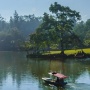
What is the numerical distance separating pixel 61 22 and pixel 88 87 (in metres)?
58.8

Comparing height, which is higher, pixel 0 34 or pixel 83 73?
pixel 0 34

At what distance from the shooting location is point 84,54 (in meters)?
85.2

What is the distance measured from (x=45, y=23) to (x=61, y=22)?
521 cm

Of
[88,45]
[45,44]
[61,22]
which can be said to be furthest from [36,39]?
[88,45]

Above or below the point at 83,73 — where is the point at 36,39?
above

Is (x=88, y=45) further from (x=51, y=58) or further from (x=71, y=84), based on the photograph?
(x=71, y=84)

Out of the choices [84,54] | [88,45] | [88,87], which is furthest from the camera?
[88,45]

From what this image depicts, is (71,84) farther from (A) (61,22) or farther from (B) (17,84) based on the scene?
(A) (61,22)

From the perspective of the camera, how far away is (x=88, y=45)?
4830 inches

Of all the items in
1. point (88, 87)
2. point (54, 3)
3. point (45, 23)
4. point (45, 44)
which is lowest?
point (88, 87)

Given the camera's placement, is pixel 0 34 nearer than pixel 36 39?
No

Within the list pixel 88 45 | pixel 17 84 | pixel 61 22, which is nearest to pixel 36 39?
pixel 61 22

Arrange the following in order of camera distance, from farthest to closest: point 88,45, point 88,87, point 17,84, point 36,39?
1. point 88,45
2. point 36,39
3. point 17,84
4. point 88,87

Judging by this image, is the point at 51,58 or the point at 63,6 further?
the point at 63,6
